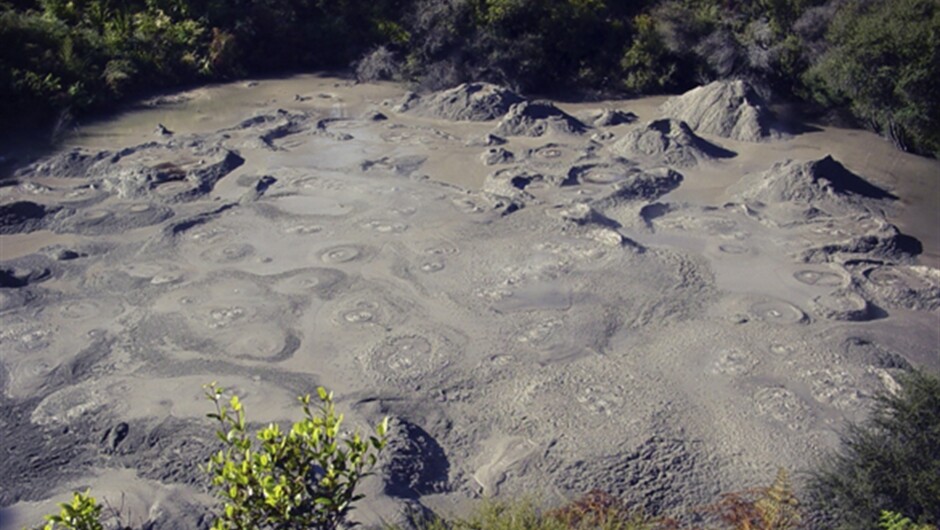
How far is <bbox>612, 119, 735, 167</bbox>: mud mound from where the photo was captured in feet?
57.8

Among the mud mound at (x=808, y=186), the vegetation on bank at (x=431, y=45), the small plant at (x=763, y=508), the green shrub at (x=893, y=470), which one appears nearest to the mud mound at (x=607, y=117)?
the vegetation on bank at (x=431, y=45)

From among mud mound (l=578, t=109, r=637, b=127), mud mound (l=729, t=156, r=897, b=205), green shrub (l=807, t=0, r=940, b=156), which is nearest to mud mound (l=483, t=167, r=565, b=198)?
mud mound (l=729, t=156, r=897, b=205)

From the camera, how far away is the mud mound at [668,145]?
1762cm

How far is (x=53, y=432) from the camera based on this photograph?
30.9 feet

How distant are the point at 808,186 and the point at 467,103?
842cm

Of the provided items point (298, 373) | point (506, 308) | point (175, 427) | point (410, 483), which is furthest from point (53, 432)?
point (506, 308)

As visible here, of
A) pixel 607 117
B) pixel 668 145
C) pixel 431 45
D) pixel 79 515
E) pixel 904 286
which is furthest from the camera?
pixel 431 45

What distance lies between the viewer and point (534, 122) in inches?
763

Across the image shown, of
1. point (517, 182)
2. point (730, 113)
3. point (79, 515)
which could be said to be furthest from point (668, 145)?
point (79, 515)

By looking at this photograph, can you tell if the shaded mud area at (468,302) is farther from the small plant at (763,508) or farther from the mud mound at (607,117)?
the mud mound at (607,117)

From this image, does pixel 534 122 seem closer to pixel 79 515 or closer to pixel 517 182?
pixel 517 182

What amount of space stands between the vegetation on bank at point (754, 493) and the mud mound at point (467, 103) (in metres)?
12.5

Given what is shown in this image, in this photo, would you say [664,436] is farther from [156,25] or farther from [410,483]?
[156,25]

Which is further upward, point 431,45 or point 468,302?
point 431,45
